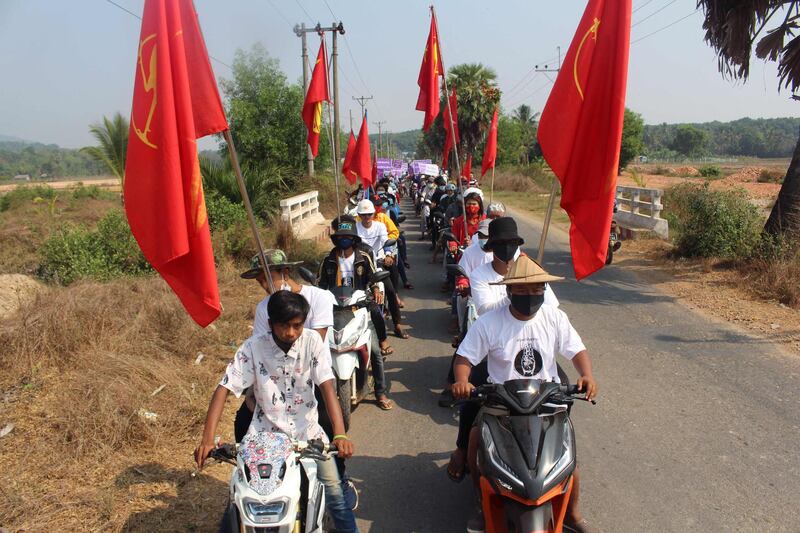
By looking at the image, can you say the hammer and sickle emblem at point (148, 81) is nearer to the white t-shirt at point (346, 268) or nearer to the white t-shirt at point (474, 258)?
the white t-shirt at point (346, 268)

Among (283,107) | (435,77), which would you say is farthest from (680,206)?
(283,107)

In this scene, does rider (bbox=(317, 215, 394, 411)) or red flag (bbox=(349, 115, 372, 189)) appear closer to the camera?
rider (bbox=(317, 215, 394, 411))

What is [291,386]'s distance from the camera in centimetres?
327

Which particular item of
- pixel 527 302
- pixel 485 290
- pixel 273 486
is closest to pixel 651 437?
pixel 485 290

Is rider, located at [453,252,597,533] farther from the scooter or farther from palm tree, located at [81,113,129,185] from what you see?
palm tree, located at [81,113,129,185]

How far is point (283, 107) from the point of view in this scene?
979 inches

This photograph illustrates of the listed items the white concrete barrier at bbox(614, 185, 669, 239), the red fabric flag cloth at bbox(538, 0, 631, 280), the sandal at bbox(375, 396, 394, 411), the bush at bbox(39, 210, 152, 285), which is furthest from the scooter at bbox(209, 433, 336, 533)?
the white concrete barrier at bbox(614, 185, 669, 239)

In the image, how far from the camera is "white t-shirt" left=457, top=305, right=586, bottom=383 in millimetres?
3504

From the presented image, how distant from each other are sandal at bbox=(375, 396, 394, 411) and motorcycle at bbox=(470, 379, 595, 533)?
2583mm

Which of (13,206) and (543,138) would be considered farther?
(13,206)

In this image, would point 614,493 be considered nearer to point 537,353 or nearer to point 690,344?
point 537,353

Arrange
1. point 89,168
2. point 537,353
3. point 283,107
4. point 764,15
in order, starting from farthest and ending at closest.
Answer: point 89,168, point 283,107, point 764,15, point 537,353

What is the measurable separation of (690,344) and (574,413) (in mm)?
2681

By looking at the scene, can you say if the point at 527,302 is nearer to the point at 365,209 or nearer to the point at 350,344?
the point at 350,344
